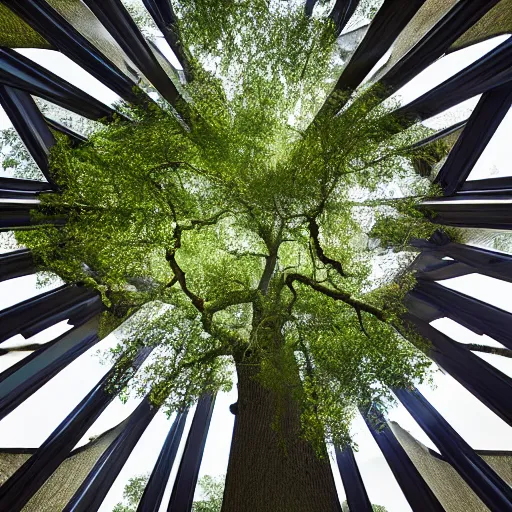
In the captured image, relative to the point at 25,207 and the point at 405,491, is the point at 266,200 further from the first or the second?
the point at 405,491

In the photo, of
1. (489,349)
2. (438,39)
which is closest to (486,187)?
(438,39)

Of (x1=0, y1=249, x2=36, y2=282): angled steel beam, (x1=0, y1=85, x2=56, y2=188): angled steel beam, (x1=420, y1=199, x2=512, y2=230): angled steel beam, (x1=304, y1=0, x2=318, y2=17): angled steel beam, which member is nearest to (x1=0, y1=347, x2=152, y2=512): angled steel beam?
(x1=0, y1=249, x2=36, y2=282): angled steel beam

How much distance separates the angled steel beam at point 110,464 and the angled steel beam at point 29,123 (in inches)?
178

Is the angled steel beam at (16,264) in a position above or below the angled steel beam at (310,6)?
below

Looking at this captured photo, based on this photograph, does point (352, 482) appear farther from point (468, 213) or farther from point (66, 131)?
point (66, 131)

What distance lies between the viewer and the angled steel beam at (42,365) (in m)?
7.38

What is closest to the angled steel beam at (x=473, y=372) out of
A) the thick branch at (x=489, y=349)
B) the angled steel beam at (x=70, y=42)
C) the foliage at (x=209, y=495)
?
the thick branch at (x=489, y=349)

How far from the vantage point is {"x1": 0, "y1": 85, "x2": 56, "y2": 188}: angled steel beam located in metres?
7.25

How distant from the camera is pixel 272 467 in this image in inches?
164

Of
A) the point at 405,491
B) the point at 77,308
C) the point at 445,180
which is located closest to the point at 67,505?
the point at 77,308

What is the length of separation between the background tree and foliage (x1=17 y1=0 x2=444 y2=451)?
2 cm

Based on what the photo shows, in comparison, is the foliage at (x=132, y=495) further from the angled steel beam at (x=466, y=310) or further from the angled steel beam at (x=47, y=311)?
the angled steel beam at (x=466, y=310)

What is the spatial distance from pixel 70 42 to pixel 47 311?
171 inches

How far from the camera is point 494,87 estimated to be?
5.97 metres
